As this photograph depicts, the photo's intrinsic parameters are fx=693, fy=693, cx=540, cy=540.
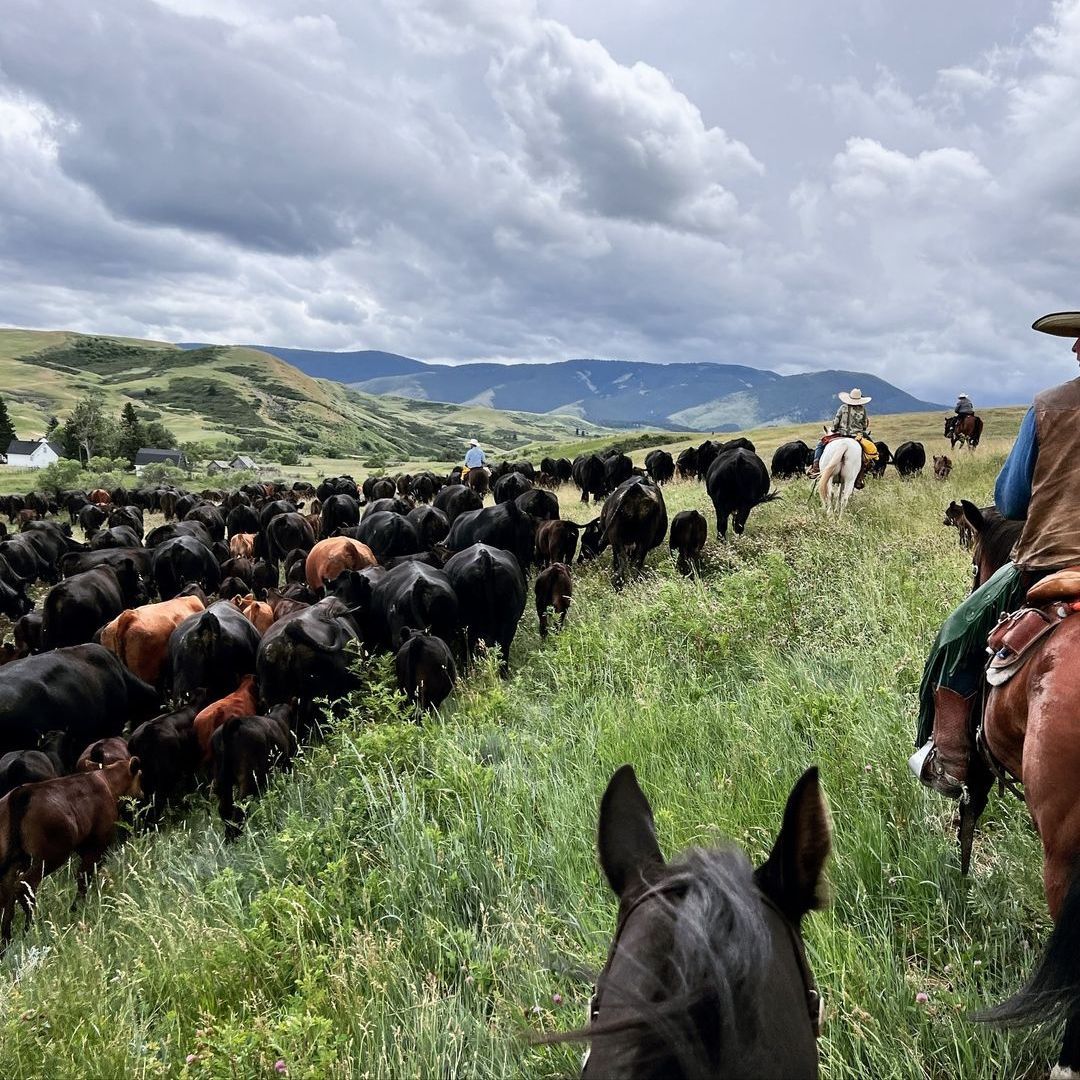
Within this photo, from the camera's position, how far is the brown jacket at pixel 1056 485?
241cm

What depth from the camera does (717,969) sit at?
107 cm

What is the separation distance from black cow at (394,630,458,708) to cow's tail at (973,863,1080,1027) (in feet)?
17.7

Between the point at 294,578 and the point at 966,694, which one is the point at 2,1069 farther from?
the point at 294,578

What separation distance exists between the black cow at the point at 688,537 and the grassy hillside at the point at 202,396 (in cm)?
9800

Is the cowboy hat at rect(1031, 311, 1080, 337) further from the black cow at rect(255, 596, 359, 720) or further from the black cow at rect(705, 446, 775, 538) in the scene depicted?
the black cow at rect(705, 446, 775, 538)

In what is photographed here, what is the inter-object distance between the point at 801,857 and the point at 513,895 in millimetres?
2352

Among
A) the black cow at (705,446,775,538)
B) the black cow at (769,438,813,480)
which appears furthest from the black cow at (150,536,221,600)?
the black cow at (769,438,813,480)

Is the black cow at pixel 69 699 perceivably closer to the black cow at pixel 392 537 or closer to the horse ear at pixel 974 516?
the black cow at pixel 392 537

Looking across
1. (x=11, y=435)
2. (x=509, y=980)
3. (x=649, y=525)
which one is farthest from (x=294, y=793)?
(x=11, y=435)

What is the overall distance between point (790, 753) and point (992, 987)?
1612mm

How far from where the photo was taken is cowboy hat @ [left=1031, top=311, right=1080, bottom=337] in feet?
8.31

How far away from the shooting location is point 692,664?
233 inches

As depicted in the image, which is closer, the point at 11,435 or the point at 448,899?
the point at 448,899

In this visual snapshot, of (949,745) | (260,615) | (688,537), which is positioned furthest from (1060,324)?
(260,615)
